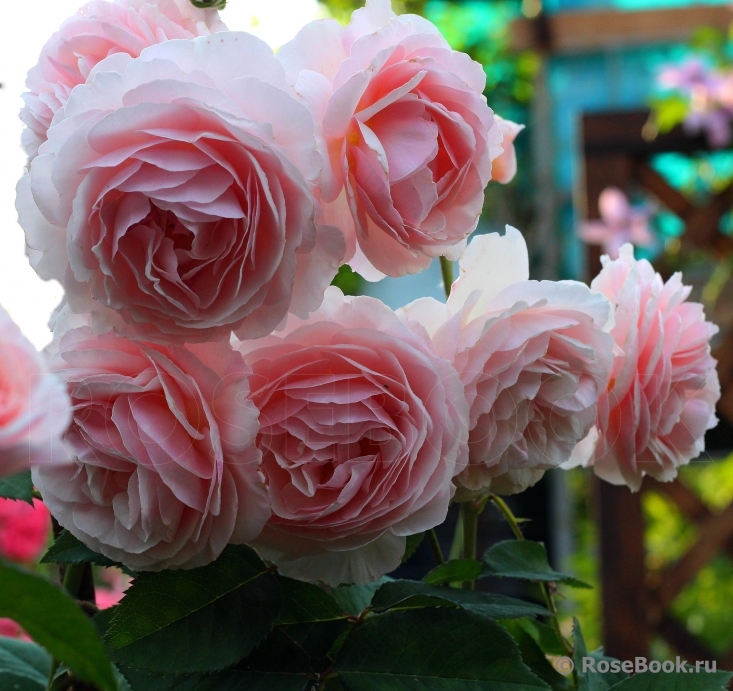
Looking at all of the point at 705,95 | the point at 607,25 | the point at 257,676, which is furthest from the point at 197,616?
the point at 607,25

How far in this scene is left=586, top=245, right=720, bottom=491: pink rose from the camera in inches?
15.4

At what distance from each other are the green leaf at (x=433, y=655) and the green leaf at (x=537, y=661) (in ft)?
0.36

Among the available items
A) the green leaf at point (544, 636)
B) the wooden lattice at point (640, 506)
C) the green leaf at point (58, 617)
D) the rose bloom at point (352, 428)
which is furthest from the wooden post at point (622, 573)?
the green leaf at point (58, 617)

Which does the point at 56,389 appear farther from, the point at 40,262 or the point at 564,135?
the point at 564,135

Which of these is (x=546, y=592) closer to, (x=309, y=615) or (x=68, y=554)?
(x=309, y=615)

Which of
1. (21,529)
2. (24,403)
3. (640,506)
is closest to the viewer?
(24,403)

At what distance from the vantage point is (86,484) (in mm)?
300

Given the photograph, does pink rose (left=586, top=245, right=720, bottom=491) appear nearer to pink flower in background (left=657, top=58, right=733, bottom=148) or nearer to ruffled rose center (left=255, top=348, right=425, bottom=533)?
ruffled rose center (left=255, top=348, right=425, bottom=533)

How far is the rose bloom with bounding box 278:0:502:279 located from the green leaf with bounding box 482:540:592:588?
17cm

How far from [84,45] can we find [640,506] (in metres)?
1.42

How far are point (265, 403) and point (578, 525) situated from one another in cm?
324

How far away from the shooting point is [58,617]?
203 mm

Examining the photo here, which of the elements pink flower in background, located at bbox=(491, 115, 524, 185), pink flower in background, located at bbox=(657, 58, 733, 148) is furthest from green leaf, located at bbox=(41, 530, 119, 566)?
pink flower in background, located at bbox=(657, 58, 733, 148)

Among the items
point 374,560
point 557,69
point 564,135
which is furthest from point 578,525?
point 374,560
